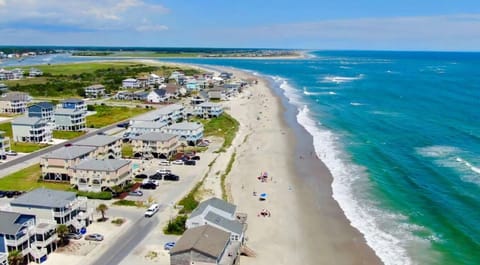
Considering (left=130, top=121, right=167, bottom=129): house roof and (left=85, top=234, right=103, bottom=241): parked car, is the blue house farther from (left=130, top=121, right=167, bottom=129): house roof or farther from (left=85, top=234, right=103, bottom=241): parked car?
(left=85, top=234, right=103, bottom=241): parked car

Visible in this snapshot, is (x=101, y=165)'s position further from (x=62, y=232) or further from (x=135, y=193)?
(x=62, y=232)

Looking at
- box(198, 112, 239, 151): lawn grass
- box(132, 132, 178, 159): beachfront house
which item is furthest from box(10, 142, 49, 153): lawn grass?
box(198, 112, 239, 151): lawn grass

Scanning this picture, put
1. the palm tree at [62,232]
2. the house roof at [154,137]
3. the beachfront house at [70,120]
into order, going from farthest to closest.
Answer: the beachfront house at [70,120], the house roof at [154,137], the palm tree at [62,232]

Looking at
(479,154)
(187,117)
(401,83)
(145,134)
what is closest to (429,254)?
(479,154)

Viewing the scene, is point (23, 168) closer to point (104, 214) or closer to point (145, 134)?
point (145, 134)

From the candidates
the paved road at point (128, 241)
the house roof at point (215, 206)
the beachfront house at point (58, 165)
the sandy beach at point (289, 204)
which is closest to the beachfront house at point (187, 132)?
the sandy beach at point (289, 204)

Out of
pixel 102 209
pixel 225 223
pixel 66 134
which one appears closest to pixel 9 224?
pixel 102 209

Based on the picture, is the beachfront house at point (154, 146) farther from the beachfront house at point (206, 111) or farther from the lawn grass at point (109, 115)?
the beachfront house at point (206, 111)
